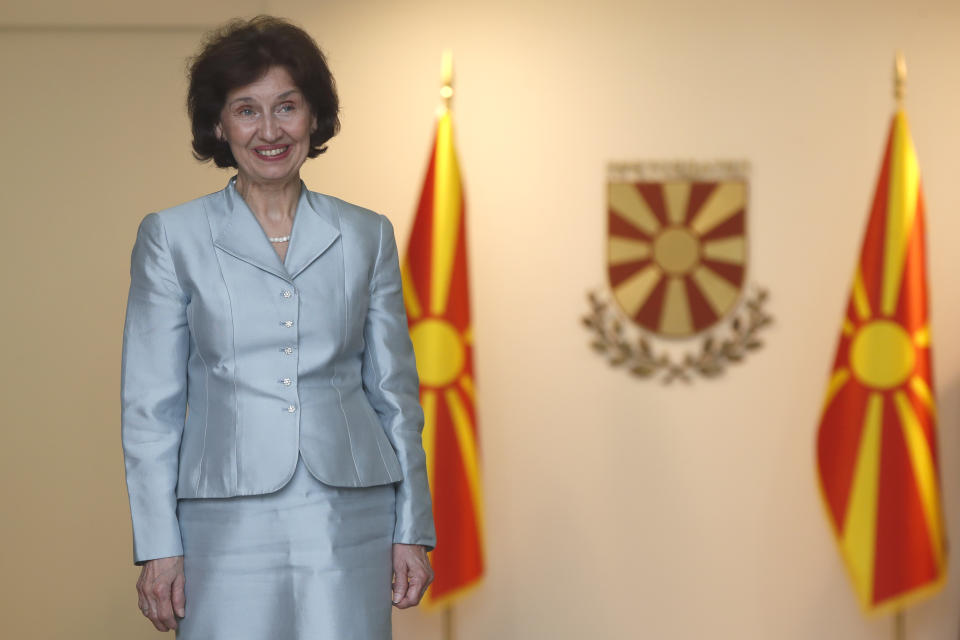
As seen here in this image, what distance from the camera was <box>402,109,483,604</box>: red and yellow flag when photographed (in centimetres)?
321

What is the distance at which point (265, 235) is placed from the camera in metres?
1.78

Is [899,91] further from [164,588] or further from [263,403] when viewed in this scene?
[164,588]

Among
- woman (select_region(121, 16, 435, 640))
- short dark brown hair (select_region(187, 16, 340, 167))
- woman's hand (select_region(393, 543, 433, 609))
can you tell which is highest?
short dark brown hair (select_region(187, 16, 340, 167))

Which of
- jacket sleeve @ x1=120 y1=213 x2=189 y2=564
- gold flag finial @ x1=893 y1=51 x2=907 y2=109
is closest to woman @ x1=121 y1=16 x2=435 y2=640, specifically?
jacket sleeve @ x1=120 y1=213 x2=189 y2=564

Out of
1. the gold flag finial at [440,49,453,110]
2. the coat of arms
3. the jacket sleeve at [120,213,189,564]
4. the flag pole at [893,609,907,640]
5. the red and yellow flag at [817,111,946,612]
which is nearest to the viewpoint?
the jacket sleeve at [120,213,189,564]

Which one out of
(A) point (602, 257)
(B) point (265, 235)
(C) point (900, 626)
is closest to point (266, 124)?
(B) point (265, 235)

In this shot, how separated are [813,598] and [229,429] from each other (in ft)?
8.32

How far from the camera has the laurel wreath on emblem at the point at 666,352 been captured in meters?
3.59

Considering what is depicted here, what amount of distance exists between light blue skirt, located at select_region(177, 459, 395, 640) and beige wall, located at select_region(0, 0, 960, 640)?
1888 millimetres

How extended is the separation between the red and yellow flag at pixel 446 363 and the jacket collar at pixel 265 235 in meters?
1.41

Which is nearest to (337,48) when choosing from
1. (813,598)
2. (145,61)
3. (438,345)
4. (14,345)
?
(145,61)

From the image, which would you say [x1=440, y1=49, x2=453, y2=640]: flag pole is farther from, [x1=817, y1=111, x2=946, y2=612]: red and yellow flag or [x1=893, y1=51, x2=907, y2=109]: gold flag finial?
[x1=893, y1=51, x2=907, y2=109]: gold flag finial

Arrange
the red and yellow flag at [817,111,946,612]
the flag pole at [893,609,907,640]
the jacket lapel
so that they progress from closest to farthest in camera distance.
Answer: the jacket lapel
the red and yellow flag at [817,111,946,612]
the flag pole at [893,609,907,640]

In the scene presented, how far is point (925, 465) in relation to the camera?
10.4 ft
